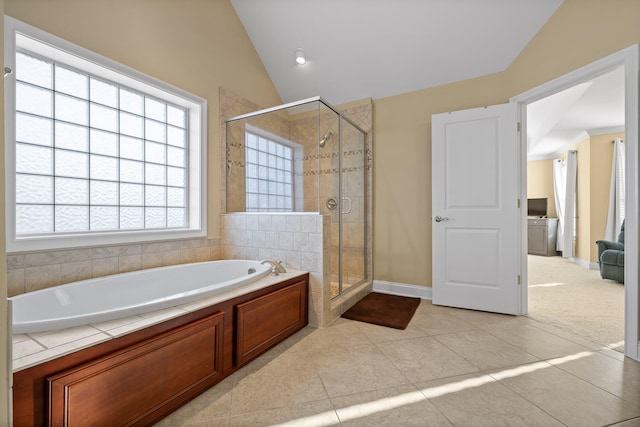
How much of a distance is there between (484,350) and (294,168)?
2.28 m

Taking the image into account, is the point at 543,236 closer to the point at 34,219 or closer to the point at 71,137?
the point at 71,137

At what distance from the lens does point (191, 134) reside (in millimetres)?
2721

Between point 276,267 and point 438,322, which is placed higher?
point 276,267

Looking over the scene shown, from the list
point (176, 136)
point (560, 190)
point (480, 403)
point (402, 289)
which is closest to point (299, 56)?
point (176, 136)

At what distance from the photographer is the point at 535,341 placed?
2.09 metres

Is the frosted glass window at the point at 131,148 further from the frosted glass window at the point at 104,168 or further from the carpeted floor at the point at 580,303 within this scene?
the carpeted floor at the point at 580,303

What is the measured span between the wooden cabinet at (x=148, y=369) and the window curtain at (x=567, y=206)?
243 inches

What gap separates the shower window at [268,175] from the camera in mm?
2924

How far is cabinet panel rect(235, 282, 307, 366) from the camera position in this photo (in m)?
1.73

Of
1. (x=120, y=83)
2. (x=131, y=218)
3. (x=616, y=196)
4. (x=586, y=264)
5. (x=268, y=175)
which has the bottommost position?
(x=586, y=264)

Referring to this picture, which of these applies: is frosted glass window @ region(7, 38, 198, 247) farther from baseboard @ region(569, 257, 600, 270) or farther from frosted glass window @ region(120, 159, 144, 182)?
baseboard @ region(569, 257, 600, 270)

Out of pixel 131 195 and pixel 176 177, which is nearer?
pixel 131 195

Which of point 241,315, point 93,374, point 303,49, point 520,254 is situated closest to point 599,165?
point 520,254

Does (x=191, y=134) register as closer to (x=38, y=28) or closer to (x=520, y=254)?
(x=38, y=28)
